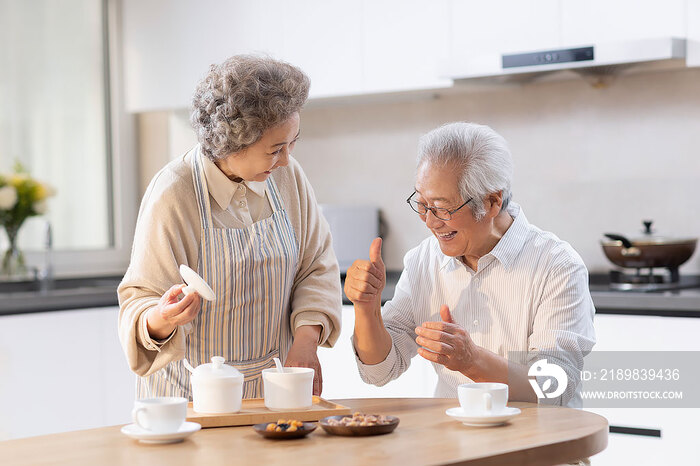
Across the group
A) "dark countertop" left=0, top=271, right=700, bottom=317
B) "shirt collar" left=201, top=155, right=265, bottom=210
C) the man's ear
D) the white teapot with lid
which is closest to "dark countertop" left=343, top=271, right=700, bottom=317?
"dark countertop" left=0, top=271, right=700, bottom=317

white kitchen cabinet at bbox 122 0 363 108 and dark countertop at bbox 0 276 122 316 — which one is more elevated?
white kitchen cabinet at bbox 122 0 363 108

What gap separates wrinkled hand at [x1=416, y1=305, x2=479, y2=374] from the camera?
1724 millimetres

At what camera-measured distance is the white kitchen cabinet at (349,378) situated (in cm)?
325

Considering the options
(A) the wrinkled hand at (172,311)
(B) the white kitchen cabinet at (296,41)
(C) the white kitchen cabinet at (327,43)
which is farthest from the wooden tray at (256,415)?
(C) the white kitchen cabinet at (327,43)

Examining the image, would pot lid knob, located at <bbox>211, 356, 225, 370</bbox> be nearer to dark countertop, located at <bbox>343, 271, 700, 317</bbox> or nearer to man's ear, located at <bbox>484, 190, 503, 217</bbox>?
man's ear, located at <bbox>484, 190, 503, 217</bbox>

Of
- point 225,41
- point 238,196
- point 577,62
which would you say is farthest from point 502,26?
point 238,196

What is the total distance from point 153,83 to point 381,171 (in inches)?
44.6

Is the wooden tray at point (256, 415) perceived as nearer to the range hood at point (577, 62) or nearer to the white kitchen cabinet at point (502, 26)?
the range hood at point (577, 62)

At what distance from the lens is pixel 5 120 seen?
160 inches

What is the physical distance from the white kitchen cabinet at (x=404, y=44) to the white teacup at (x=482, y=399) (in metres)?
1.98

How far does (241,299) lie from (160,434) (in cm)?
55

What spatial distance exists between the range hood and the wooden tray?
5.84 feet

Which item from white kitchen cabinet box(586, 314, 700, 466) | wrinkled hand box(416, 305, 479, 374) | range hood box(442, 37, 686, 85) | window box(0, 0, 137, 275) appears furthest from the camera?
window box(0, 0, 137, 275)

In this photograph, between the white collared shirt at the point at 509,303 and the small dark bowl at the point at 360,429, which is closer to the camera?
A: the small dark bowl at the point at 360,429
